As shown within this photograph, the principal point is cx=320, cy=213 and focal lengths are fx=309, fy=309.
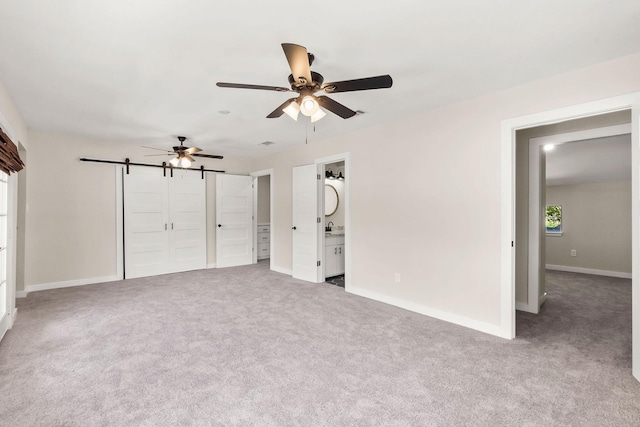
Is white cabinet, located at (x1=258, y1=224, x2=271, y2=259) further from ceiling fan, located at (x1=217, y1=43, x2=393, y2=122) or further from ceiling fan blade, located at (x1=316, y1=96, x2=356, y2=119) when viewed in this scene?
ceiling fan blade, located at (x1=316, y1=96, x2=356, y2=119)

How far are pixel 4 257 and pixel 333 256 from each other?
4326 mm

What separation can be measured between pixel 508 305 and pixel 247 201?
5388 millimetres

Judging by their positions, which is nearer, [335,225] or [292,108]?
[292,108]

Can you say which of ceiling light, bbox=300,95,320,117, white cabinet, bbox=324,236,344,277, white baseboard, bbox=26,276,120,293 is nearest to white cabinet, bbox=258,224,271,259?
white cabinet, bbox=324,236,344,277

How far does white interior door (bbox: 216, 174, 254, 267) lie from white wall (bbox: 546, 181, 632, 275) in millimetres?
6762

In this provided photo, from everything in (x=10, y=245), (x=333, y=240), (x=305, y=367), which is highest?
(x=10, y=245)

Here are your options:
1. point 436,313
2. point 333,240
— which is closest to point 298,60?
point 436,313

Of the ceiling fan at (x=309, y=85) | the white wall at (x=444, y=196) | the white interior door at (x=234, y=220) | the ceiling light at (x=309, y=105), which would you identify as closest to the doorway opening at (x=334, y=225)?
the white wall at (x=444, y=196)

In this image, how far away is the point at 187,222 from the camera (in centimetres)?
621

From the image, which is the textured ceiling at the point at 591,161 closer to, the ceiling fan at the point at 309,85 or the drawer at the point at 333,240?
the ceiling fan at the point at 309,85

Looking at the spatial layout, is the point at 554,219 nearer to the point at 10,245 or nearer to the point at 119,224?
the point at 119,224

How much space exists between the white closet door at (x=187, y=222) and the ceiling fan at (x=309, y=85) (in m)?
4.19

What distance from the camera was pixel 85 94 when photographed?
3191 millimetres

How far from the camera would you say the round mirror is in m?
6.79
